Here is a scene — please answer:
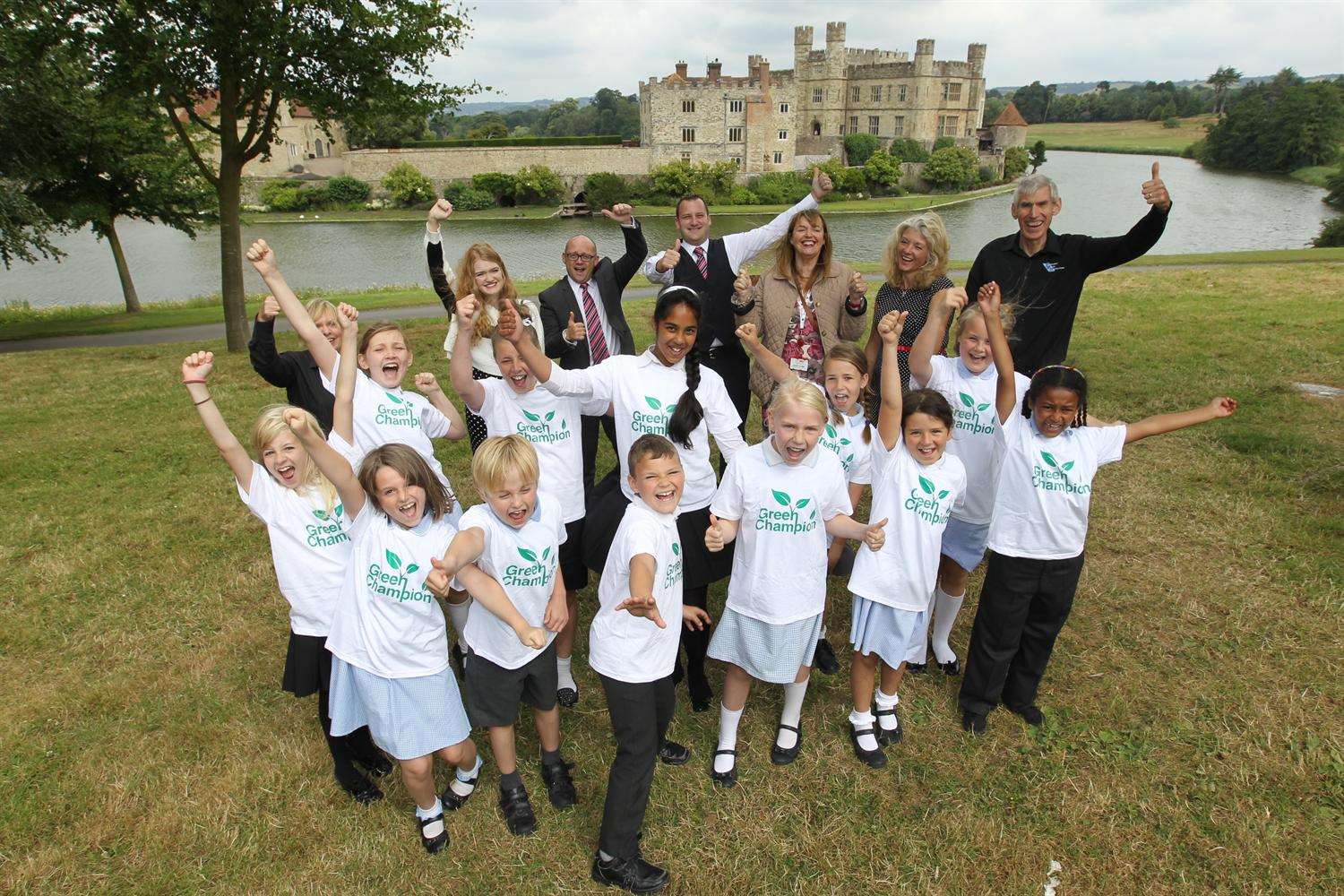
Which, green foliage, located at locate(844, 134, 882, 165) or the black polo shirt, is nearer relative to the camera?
the black polo shirt

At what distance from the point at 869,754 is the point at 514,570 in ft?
6.42

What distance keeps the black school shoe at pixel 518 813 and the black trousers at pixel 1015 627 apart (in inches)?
87.6

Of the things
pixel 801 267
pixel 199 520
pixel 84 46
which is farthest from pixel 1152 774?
pixel 84 46

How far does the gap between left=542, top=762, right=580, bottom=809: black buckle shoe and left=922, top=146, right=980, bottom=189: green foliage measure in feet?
214

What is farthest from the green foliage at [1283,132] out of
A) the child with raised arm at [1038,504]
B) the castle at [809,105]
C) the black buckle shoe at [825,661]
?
the black buckle shoe at [825,661]

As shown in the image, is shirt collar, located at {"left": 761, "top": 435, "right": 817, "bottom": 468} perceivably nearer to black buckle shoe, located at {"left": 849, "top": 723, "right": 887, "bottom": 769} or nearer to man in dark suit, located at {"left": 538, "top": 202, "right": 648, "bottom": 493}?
black buckle shoe, located at {"left": 849, "top": 723, "right": 887, "bottom": 769}

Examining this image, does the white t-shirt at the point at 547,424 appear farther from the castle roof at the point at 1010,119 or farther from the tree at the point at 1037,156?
the tree at the point at 1037,156

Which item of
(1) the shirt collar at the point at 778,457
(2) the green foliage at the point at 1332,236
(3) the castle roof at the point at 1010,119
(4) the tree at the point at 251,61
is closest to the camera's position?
(1) the shirt collar at the point at 778,457

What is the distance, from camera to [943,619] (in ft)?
14.0

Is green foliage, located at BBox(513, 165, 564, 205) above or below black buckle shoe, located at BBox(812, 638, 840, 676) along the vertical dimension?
above

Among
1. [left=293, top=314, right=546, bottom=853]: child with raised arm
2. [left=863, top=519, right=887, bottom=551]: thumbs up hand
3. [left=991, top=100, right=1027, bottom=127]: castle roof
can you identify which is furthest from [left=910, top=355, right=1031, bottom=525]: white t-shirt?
[left=991, top=100, right=1027, bottom=127]: castle roof

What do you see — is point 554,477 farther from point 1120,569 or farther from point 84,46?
point 84,46

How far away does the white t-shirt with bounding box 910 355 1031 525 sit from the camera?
13.0 feet

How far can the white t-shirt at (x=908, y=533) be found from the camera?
3455 mm
